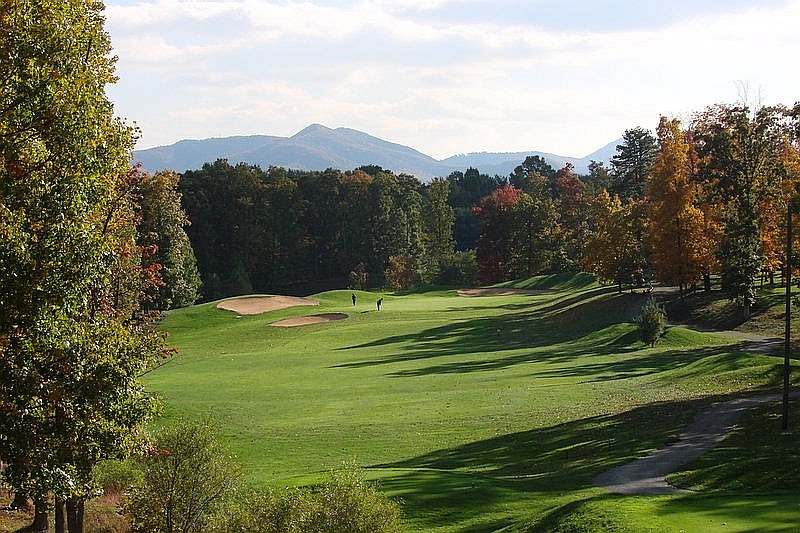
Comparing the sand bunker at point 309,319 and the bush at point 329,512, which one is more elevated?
the bush at point 329,512

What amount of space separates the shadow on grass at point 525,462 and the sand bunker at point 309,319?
41.6 meters

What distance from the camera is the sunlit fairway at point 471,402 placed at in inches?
854

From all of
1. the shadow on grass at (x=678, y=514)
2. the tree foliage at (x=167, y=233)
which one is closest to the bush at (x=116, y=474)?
the shadow on grass at (x=678, y=514)

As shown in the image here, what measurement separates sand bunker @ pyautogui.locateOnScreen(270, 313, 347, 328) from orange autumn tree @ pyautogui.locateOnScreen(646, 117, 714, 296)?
2791 centimetres

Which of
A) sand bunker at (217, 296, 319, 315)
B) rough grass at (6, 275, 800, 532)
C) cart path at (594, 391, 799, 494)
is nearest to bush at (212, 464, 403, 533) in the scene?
rough grass at (6, 275, 800, 532)

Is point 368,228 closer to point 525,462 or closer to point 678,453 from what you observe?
point 525,462

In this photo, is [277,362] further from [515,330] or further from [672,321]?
[672,321]

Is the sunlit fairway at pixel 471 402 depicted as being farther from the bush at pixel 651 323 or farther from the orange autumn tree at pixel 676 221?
the orange autumn tree at pixel 676 221

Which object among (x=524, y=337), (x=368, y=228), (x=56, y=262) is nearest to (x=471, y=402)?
(x=56, y=262)

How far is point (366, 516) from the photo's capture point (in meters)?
13.7

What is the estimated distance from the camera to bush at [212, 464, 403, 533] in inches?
541

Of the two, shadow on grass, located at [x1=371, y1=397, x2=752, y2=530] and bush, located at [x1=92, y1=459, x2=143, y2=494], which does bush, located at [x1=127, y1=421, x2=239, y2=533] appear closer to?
bush, located at [x1=92, y1=459, x2=143, y2=494]

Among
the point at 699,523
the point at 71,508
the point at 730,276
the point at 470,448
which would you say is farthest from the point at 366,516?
the point at 730,276

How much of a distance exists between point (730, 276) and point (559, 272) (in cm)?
5734
